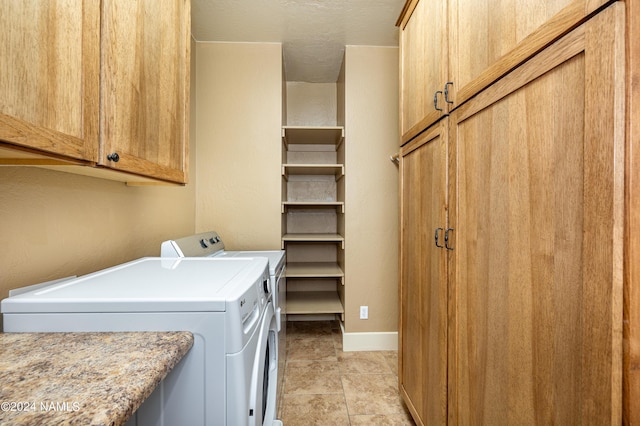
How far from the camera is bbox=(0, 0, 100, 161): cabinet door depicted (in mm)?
615

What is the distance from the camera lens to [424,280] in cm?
145

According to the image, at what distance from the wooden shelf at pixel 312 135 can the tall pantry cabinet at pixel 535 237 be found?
1.54 meters

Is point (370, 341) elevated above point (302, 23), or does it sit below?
below

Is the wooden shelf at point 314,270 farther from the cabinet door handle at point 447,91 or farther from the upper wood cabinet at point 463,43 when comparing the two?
the cabinet door handle at point 447,91

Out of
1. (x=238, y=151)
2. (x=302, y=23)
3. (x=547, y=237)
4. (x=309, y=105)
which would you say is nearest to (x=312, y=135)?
(x=309, y=105)

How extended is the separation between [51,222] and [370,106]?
7.61 feet

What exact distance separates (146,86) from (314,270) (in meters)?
2.09

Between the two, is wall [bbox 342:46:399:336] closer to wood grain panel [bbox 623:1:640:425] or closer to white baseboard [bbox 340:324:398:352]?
white baseboard [bbox 340:324:398:352]

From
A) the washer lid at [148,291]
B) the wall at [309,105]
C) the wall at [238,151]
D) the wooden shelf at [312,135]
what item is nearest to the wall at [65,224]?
the washer lid at [148,291]

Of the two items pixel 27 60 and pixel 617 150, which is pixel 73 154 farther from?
pixel 617 150

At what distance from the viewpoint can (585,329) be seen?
0.61m

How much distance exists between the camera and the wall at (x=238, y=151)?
8.54 ft

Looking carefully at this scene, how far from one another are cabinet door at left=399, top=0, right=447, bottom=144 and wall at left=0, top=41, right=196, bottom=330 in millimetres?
1485

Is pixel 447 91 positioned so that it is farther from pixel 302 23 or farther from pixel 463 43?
pixel 302 23
